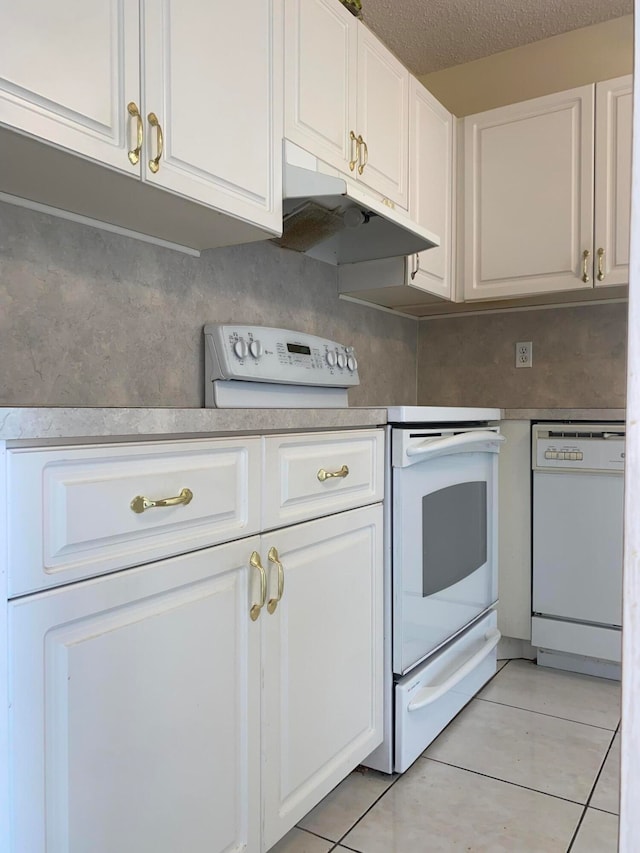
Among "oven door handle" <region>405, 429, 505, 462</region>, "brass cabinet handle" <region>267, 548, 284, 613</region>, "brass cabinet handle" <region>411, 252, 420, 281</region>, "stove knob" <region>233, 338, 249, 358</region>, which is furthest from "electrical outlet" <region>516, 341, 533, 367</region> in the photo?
"brass cabinet handle" <region>267, 548, 284, 613</region>

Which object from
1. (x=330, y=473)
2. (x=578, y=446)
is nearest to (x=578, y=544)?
(x=578, y=446)

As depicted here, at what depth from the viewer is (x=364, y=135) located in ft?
6.24

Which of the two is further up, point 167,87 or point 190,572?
point 167,87

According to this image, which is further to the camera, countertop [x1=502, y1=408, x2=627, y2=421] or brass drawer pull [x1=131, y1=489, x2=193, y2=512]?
countertop [x1=502, y1=408, x2=627, y2=421]

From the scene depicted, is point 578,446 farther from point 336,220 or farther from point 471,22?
point 471,22

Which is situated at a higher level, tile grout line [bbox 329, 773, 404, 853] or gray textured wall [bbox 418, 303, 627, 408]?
gray textured wall [bbox 418, 303, 627, 408]

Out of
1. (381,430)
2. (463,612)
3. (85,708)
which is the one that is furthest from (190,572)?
(463,612)

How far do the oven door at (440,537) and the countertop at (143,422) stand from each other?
38 cm

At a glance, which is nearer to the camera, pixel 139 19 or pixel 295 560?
pixel 139 19

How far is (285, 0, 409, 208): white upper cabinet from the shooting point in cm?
160

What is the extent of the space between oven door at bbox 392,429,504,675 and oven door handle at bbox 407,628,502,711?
88mm

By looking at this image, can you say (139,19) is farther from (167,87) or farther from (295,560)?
(295,560)

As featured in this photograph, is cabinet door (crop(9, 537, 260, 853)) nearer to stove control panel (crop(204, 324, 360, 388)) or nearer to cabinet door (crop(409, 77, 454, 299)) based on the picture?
stove control panel (crop(204, 324, 360, 388))

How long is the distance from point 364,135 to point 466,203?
0.77 meters
